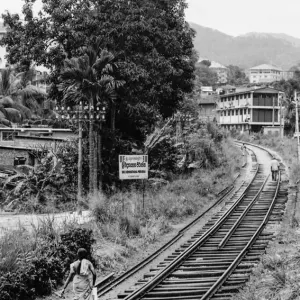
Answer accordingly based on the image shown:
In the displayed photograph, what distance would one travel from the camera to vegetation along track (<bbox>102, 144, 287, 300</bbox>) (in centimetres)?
1305

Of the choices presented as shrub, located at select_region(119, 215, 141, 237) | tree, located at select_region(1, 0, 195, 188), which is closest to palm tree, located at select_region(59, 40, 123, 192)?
tree, located at select_region(1, 0, 195, 188)

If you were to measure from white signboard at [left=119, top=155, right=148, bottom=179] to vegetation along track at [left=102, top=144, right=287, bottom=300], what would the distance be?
142 inches

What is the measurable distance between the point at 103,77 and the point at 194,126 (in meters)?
26.7

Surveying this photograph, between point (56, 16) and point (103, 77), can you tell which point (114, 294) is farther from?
point (56, 16)

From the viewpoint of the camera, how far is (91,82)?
25.9 m

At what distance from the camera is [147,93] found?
30031mm

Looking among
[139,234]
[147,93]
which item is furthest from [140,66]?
[139,234]

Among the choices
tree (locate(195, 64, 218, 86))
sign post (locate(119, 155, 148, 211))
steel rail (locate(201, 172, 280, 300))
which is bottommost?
steel rail (locate(201, 172, 280, 300))

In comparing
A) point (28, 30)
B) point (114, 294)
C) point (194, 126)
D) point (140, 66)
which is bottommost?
point (114, 294)

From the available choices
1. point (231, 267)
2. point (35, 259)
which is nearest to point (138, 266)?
point (231, 267)

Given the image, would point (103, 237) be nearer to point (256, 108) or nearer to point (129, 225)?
point (129, 225)

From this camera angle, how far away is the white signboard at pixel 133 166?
73.8 ft

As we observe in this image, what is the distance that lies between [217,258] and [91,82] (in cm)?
1253

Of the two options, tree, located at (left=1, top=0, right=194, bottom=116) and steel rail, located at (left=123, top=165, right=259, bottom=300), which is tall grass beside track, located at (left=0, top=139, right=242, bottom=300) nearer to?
steel rail, located at (left=123, top=165, right=259, bottom=300)
